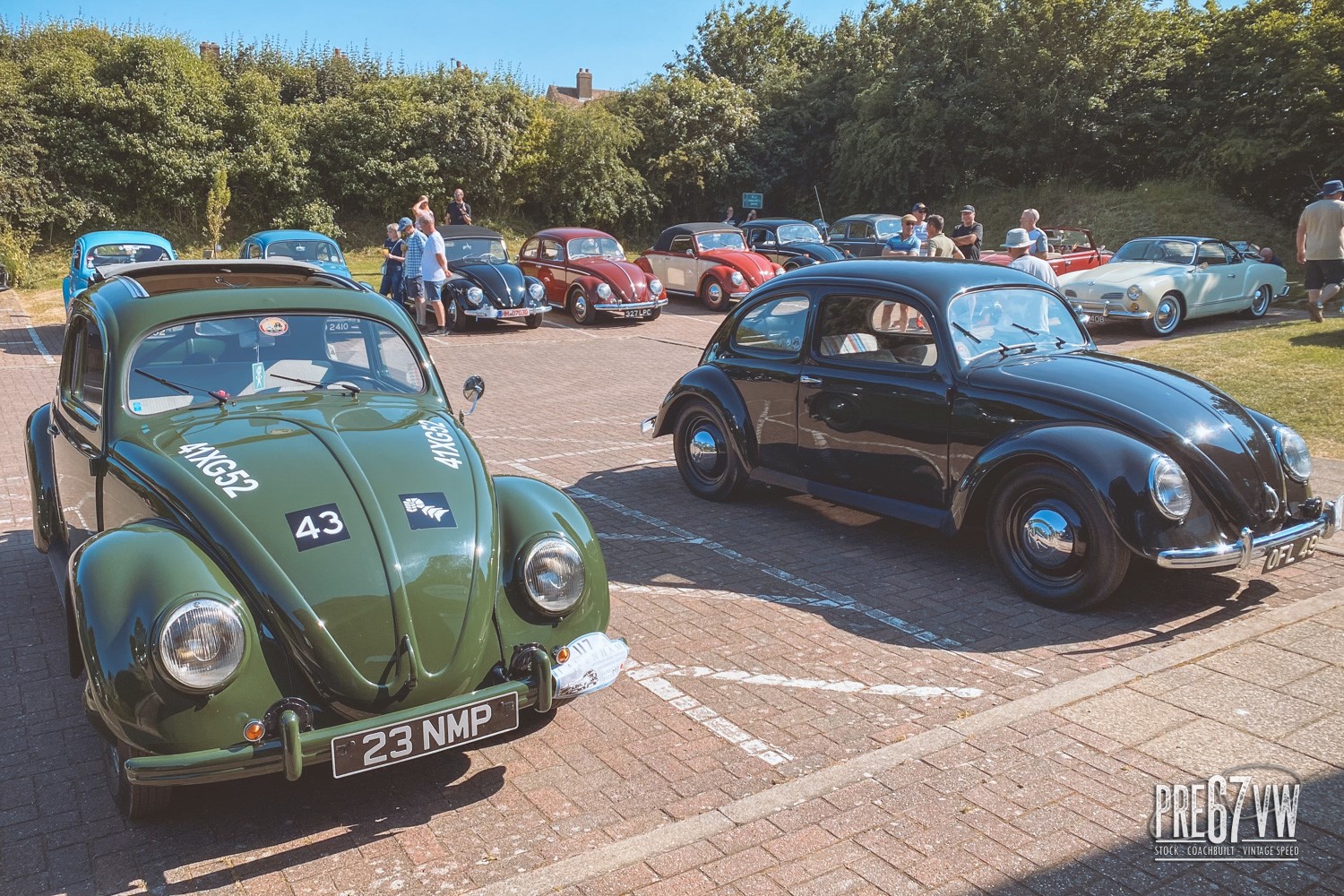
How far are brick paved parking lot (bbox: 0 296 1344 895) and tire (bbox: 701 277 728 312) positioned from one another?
13992mm

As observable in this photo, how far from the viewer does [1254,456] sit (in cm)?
555

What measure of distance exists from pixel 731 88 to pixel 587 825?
35.9 metres

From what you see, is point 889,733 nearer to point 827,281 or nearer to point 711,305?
point 827,281

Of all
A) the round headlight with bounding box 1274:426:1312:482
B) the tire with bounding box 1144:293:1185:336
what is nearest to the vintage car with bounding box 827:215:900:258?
the tire with bounding box 1144:293:1185:336

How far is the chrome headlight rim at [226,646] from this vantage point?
3254mm

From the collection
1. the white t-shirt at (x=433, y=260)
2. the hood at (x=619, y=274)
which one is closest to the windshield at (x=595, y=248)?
the hood at (x=619, y=274)

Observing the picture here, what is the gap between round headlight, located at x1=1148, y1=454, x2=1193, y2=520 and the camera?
16.9ft

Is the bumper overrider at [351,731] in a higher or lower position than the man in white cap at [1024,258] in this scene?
lower

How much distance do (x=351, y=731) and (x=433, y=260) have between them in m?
13.7

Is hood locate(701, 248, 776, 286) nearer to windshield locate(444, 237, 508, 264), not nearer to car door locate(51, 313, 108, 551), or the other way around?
windshield locate(444, 237, 508, 264)

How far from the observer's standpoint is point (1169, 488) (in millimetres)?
5180

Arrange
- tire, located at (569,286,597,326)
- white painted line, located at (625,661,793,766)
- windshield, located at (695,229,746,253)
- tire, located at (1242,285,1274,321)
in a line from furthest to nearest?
windshield, located at (695,229,746,253)
tire, located at (569,286,597,326)
tire, located at (1242,285,1274,321)
white painted line, located at (625,661,793,766)

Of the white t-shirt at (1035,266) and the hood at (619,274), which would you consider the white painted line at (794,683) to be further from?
the hood at (619,274)

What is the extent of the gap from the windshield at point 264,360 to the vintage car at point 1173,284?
44.4ft
